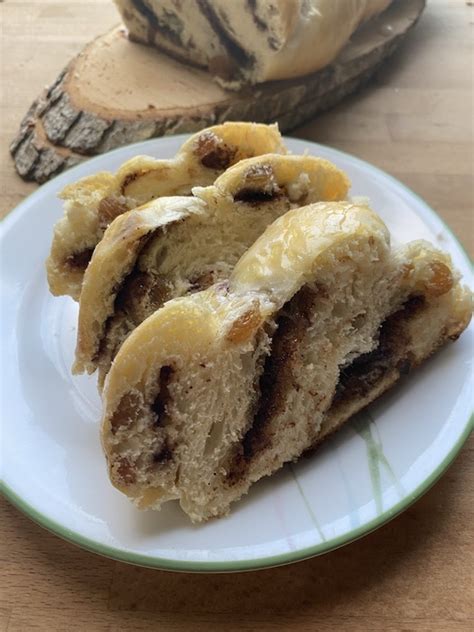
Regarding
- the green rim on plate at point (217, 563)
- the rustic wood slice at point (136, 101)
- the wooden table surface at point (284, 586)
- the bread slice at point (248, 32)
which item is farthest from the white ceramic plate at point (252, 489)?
the bread slice at point (248, 32)

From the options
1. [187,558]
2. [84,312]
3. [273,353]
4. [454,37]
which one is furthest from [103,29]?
[187,558]

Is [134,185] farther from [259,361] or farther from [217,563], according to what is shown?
[217,563]

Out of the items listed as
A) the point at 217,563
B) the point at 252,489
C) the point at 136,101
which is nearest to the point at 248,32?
the point at 136,101

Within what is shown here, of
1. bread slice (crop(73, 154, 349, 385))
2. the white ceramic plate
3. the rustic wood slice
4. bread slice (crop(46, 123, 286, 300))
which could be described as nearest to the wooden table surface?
the white ceramic plate

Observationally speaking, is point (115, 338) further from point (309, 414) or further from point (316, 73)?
point (316, 73)

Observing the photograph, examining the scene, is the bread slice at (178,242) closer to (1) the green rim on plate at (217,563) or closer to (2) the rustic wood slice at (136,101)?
(1) the green rim on plate at (217,563)

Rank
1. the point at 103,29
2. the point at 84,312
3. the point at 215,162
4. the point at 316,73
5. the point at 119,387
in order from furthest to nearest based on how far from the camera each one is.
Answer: the point at 103,29 < the point at 316,73 < the point at 215,162 < the point at 84,312 < the point at 119,387
